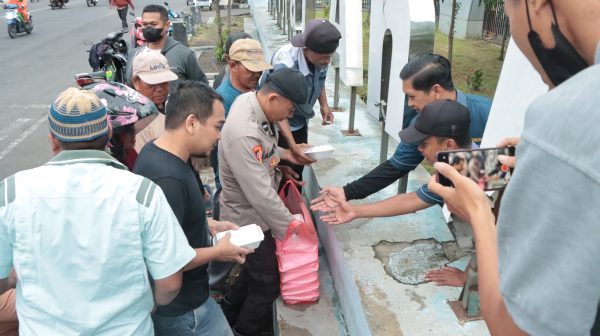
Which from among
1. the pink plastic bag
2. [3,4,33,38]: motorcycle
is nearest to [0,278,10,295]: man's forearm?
the pink plastic bag

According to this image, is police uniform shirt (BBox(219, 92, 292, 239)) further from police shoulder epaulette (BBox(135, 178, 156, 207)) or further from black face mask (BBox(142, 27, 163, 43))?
black face mask (BBox(142, 27, 163, 43))

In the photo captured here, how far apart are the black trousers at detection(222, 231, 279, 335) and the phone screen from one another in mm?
1670

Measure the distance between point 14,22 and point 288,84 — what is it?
584 inches

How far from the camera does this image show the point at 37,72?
9.87 meters

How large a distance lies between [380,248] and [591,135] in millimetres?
2043

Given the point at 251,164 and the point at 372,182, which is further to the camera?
the point at 372,182

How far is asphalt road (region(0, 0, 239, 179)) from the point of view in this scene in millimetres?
5971

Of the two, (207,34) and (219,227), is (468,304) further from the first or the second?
(207,34)

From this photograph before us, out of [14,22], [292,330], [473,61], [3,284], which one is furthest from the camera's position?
[14,22]

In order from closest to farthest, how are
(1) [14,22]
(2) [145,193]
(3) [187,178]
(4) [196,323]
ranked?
(2) [145,193], (3) [187,178], (4) [196,323], (1) [14,22]

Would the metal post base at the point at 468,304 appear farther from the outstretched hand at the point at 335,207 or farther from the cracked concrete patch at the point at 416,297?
the outstretched hand at the point at 335,207

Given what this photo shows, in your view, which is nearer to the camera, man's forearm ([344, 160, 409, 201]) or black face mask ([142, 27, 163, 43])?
man's forearm ([344, 160, 409, 201])

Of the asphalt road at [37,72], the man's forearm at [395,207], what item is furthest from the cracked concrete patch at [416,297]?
the asphalt road at [37,72]

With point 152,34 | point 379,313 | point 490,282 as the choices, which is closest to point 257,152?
point 379,313
